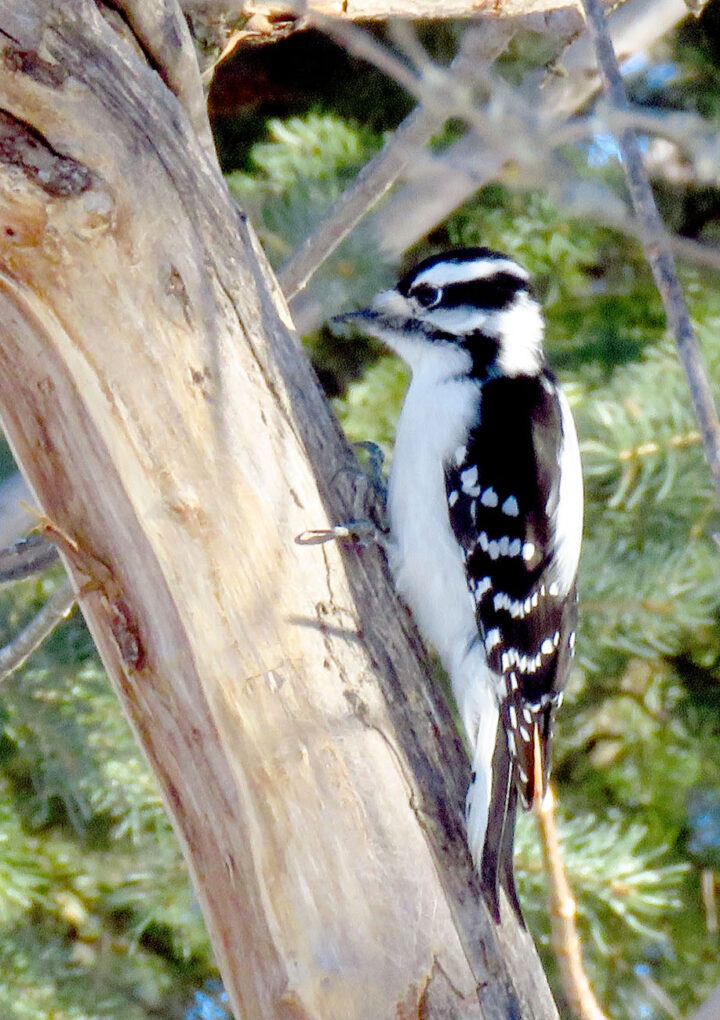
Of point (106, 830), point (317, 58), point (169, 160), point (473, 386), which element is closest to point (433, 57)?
point (317, 58)

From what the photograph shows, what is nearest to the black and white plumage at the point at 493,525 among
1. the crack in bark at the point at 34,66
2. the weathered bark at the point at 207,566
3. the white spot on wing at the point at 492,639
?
the white spot on wing at the point at 492,639

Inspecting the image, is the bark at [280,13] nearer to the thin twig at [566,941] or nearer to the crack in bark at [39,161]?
the crack in bark at [39,161]

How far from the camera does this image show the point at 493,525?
1430mm

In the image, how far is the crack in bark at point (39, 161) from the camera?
938mm

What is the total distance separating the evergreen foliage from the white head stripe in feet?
0.60

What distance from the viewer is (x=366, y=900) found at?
1.00 metres

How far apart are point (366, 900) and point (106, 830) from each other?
0.79 m

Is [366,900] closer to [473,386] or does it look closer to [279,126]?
[473,386]

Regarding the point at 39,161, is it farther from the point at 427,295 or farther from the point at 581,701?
the point at 581,701

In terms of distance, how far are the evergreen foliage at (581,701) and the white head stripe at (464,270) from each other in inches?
7.2

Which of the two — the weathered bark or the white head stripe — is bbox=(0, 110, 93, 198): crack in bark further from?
the white head stripe

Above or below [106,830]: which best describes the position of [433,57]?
above

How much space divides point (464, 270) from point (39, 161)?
68 cm

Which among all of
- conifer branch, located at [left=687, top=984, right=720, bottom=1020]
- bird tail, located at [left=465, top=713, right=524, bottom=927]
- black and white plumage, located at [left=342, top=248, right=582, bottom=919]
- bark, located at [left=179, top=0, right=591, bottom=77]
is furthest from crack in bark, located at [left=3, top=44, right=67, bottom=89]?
conifer branch, located at [left=687, top=984, right=720, bottom=1020]
